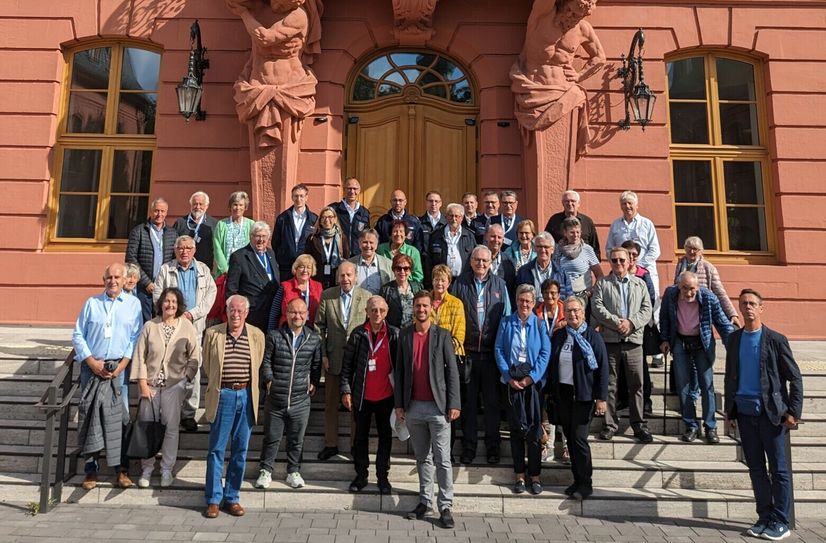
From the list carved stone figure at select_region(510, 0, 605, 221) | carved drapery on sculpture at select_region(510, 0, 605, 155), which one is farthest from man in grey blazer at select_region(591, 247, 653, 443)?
carved drapery on sculpture at select_region(510, 0, 605, 155)

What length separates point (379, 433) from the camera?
509 centimetres

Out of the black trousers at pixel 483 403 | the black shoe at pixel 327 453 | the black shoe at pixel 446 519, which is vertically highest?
the black trousers at pixel 483 403

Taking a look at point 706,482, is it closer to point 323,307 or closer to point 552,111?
point 323,307

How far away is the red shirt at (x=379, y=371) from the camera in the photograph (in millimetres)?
5078

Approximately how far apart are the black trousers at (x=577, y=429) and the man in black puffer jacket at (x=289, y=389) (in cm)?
221

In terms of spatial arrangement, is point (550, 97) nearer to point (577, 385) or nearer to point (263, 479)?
point (577, 385)

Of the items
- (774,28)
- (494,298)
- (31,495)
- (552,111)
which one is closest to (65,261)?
(31,495)

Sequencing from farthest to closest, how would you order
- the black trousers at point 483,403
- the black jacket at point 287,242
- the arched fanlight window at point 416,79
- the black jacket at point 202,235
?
1. the arched fanlight window at point 416,79
2. the black jacket at point 202,235
3. the black jacket at point 287,242
4. the black trousers at point 483,403

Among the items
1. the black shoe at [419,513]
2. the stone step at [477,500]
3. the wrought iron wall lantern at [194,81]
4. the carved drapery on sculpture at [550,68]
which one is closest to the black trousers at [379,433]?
the stone step at [477,500]

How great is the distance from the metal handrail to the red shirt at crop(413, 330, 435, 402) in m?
2.89

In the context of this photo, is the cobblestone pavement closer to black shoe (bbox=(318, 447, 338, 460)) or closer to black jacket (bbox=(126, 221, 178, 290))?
black shoe (bbox=(318, 447, 338, 460))

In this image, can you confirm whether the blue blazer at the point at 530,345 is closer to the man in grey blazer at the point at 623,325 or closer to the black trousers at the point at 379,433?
the man in grey blazer at the point at 623,325

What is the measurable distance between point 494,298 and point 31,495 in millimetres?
4292

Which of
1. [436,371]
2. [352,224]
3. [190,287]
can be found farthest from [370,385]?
[352,224]
